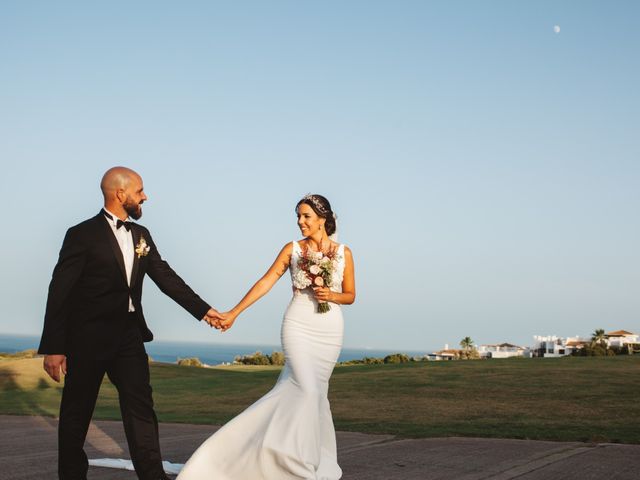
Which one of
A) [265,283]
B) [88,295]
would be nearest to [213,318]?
[265,283]

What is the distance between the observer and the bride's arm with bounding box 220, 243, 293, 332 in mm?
7898

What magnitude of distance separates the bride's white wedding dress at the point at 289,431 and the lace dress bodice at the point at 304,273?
386mm

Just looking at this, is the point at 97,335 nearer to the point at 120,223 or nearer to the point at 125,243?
the point at 125,243

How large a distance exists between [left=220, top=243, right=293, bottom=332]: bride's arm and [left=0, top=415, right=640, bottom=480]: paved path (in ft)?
5.67

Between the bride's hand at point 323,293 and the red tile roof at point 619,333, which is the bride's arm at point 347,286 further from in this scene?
the red tile roof at point 619,333

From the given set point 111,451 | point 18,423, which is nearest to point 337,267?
point 111,451

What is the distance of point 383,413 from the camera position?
16.0m

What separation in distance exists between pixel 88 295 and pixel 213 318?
70.7 inches

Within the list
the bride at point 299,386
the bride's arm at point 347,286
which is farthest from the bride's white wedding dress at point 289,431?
the bride's arm at point 347,286

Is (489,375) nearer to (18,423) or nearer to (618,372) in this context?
(618,372)

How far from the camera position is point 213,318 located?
7688 millimetres

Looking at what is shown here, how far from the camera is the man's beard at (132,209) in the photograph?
20.7 feet

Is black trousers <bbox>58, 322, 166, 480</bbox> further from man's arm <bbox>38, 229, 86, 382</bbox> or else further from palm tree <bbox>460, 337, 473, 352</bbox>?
palm tree <bbox>460, 337, 473, 352</bbox>

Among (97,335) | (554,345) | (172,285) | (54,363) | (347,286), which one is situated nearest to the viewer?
(54,363)
